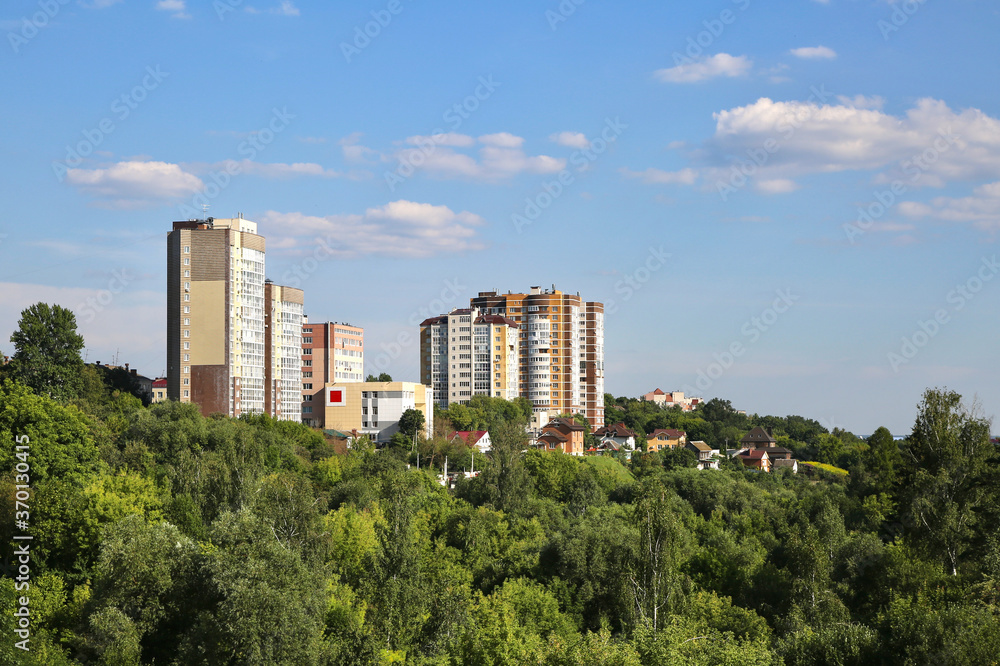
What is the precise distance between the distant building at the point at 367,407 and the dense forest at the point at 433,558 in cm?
2282

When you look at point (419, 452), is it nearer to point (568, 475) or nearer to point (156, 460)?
point (568, 475)

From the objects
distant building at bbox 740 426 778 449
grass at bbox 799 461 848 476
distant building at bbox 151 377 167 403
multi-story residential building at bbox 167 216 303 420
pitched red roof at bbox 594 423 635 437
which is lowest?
grass at bbox 799 461 848 476

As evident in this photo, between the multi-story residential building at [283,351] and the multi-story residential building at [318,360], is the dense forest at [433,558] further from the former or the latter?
the multi-story residential building at [318,360]

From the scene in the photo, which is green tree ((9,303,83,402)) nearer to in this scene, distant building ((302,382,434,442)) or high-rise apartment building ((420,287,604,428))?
distant building ((302,382,434,442))

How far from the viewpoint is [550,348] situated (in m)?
124

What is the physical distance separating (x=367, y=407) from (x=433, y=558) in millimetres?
47334

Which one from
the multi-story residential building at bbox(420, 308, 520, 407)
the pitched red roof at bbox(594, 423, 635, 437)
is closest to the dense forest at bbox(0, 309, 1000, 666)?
the multi-story residential building at bbox(420, 308, 520, 407)

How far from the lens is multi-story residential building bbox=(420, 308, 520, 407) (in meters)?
119

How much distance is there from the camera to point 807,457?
12606cm

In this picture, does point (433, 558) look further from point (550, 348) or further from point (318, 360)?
point (550, 348)

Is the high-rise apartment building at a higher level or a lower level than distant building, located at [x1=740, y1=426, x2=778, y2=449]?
higher

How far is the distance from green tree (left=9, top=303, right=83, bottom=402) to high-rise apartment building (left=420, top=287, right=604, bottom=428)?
54.9 metres

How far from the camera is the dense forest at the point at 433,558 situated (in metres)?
27.2

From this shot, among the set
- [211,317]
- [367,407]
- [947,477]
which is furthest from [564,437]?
[947,477]
